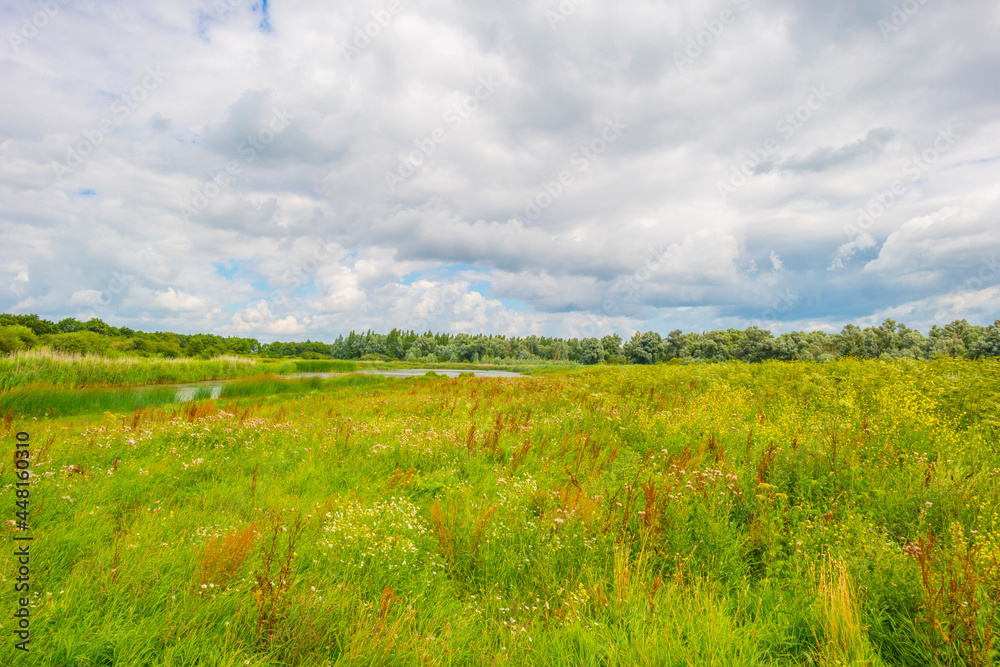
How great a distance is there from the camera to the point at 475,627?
10.3ft

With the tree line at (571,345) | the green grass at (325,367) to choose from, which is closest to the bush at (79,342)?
the tree line at (571,345)

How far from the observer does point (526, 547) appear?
410cm

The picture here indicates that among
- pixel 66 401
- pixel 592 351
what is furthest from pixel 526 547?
pixel 592 351

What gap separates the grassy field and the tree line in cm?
1932

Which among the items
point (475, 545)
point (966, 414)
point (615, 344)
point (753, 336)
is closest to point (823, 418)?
point (966, 414)

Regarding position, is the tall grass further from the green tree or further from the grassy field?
the green tree

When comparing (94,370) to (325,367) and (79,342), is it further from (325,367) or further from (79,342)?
(79,342)

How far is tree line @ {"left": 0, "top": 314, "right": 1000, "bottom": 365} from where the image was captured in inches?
1255

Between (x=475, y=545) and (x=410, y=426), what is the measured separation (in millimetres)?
5900

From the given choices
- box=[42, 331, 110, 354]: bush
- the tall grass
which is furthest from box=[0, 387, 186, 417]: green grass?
box=[42, 331, 110, 354]: bush

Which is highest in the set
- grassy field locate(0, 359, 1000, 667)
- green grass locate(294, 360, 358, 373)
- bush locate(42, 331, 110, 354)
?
bush locate(42, 331, 110, 354)

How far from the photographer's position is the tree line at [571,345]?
3188cm

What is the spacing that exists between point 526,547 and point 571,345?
15979cm

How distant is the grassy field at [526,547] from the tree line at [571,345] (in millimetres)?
19320
